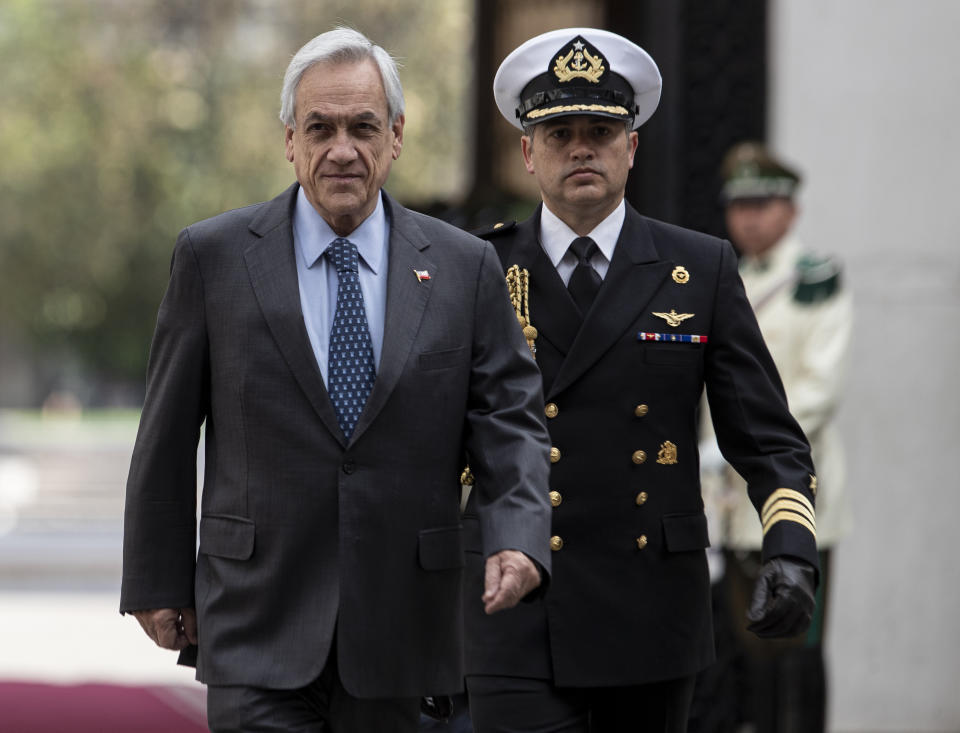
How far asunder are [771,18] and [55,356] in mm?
46295

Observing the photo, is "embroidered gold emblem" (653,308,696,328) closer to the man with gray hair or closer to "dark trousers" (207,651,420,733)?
the man with gray hair

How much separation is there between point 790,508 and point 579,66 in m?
1.12

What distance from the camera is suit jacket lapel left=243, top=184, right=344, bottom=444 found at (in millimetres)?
3361

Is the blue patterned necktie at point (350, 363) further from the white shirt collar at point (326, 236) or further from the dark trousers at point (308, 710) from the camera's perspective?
the dark trousers at point (308, 710)

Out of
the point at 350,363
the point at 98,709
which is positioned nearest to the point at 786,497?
the point at 350,363

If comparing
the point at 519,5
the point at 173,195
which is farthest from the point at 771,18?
the point at 173,195

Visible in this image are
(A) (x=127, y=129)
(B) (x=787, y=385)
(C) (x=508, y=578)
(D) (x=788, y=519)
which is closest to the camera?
(C) (x=508, y=578)

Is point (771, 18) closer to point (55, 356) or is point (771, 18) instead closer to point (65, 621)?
point (65, 621)

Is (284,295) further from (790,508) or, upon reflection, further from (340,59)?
(790,508)

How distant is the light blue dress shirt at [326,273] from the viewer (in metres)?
3.46

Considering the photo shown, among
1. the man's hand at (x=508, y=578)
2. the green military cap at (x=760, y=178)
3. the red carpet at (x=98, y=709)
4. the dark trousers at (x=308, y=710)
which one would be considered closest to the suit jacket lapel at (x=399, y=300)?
the man's hand at (x=508, y=578)

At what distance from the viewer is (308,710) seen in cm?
338

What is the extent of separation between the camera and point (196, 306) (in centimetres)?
346

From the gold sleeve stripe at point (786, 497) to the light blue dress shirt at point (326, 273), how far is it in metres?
1.02
